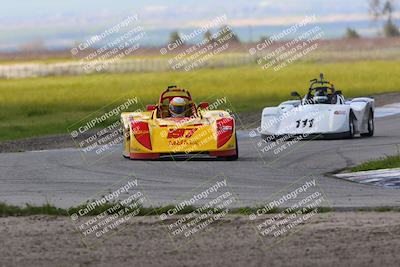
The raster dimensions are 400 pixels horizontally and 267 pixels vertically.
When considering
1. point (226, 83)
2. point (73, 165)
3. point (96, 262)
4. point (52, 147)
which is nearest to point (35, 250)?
point (96, 262)

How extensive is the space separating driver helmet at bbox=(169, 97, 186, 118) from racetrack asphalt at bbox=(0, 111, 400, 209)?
125 cm

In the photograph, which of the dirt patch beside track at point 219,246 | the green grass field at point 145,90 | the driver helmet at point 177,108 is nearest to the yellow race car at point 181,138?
the driver helmet at point 177,108

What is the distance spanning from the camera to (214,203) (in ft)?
47.0

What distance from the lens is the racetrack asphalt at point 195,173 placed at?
1523 cm

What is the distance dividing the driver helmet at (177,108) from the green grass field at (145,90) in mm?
9494

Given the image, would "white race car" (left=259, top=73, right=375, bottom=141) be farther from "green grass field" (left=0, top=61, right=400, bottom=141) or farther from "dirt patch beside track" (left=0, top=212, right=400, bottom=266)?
"dirt patch beside track" (left=0, top=212, right=400, bottom=266)

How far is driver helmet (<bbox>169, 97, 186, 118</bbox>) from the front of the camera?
21.9m

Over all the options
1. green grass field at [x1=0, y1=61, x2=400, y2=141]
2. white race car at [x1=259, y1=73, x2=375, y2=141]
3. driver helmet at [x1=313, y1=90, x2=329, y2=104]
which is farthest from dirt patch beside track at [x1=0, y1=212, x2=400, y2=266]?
green grass field at [x1=0, y1=61, x2=400, y2=141]

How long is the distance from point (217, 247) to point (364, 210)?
2697 mm

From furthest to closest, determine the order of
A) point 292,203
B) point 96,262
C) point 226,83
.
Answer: point 226,83, point 292,203, point 96,262

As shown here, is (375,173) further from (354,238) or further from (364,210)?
(354,238)

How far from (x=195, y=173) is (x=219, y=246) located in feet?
24.1

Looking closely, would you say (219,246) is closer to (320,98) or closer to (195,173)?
(195,173)

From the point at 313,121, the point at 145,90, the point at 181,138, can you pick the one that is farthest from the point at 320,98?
the point at 145,90
